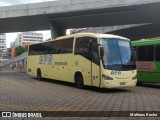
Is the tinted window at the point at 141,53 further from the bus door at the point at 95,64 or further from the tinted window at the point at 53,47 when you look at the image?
the bus door at the point at 95,64

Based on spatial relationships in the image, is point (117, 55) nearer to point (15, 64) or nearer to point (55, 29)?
point (55, 29)

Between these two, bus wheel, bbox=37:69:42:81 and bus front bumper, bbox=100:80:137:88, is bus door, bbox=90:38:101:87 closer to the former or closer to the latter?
bus front bumper, bbox=100:80:137:88

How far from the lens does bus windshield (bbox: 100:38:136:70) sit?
54.9 feet

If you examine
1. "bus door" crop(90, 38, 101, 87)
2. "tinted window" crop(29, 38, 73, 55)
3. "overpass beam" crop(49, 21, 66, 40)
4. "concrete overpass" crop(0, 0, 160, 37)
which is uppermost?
"concrete overpass" crop(0, 0, 160, 37)

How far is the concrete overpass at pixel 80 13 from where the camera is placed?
37.0 meters

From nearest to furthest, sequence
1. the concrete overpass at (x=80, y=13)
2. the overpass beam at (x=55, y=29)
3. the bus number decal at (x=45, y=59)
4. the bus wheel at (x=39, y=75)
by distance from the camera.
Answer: the bus number decal at (x=45, y=59), the bus wheel at (x=39, y=75), the concrete overpass at (x=80, y=13), the overpass beam at (x=55, y=29)

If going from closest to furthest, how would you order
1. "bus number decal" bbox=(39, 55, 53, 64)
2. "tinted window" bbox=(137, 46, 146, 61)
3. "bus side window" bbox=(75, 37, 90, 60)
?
1. "bus side window" bbox=(75, 37, 90, 60)
2. "tinted window" bbox=(137, 46, 146, 61)
3. "bus number decal" bbox=(39, 55, 53, 64)

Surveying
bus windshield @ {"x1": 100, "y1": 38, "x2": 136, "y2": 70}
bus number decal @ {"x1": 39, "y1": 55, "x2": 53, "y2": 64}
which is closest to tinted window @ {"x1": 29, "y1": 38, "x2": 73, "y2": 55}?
bus number decal @ {"x1": 39, "y1": 55, "x2": 53, "y2": 64}

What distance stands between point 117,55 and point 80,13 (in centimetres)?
2394

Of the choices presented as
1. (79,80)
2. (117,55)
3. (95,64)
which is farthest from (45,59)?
(117,55)

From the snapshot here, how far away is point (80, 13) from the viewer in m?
40.2

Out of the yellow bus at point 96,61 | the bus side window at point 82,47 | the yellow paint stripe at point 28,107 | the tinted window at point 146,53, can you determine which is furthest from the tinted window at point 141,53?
the yellow paint stripe at point 28,107

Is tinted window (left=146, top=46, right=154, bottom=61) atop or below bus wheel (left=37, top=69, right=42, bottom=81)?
atop

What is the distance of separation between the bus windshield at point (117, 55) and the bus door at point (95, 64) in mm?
444
